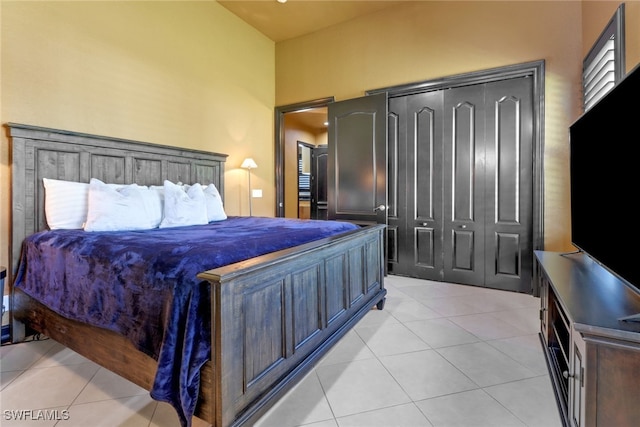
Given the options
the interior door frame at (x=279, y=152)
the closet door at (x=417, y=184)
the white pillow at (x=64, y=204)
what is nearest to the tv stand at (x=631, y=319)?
the closet door at (x=417, y=184)

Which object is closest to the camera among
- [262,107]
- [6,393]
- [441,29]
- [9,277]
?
[6,393]

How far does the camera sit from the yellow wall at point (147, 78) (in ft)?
7.43

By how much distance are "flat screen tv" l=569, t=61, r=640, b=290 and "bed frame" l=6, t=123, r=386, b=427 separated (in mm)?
1308

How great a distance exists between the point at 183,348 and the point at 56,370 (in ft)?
4.38

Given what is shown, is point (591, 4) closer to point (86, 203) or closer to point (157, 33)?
point (157, 33)

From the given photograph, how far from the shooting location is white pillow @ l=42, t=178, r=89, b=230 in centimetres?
225

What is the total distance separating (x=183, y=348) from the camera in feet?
3.77

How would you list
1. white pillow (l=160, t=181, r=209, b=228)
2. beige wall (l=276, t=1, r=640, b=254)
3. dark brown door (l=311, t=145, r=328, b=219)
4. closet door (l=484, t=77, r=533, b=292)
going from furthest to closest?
dark brown door (l=311, t=145, r=328, b=219), closet door (l=484, t=77, r=533, b=292), beige wall (l=276, t=1, r=640, b=254), white pillow (l=160, t=181, r=209, b=228)

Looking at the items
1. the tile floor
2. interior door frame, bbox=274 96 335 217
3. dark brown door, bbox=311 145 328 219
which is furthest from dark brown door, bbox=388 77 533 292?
dark brown door, bbox=311 145 328 219

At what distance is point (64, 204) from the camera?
2.27m

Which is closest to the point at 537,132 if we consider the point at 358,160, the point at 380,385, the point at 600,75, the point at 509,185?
the point at 509,185

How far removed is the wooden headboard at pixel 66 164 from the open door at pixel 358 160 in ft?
6.22

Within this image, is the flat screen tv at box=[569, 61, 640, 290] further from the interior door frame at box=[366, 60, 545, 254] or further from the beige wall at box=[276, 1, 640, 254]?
the interior door frame at box=[366, 60, 545, 254]

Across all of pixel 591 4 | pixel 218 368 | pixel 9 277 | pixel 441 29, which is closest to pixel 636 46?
pixel 591 4
